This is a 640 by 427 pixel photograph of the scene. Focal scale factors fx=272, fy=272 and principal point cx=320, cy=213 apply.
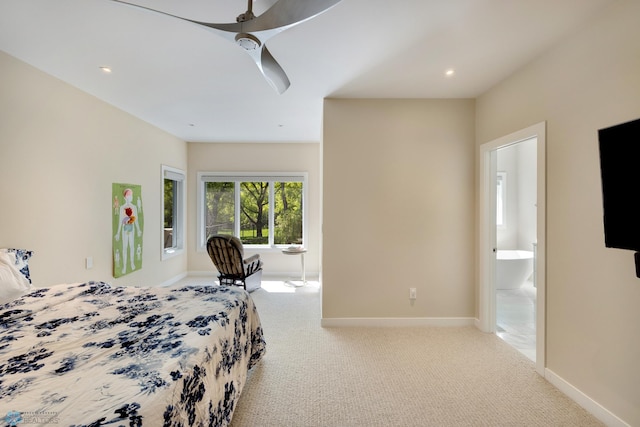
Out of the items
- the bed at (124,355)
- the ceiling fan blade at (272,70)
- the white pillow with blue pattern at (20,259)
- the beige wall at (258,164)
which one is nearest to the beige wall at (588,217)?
the ceiling fan blade at (272,70)

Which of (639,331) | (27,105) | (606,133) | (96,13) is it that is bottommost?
(639,331)

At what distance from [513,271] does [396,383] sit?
3446mm

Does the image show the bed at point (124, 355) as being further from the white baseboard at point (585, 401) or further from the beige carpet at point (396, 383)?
the white baseboard at point (585, 401)

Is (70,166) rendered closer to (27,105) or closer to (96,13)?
(27,105)

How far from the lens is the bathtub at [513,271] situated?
4387 mm

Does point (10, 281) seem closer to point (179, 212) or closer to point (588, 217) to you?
point (179, 212)

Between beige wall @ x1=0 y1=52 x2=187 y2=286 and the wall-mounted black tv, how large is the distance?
13.5ft

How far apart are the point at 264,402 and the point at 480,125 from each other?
134 inches

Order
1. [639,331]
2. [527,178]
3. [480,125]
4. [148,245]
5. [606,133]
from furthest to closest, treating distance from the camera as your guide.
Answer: [527,178] → [148,245] → [480,125] → [639,331] → [606,133]

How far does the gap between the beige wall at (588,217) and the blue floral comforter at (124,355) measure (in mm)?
2383

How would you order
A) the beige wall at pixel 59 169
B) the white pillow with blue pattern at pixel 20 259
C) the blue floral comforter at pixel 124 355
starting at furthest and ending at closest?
the beige wall at pixel 59 169
the white pillow with blue pattern at pixel 20 259
the blue floral comforter at pixel 124 355

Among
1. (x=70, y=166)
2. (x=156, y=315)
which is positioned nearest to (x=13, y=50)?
(x=70, y=166)

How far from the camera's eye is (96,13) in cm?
172

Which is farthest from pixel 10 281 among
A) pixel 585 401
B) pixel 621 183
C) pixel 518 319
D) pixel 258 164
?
pixel 518 319
